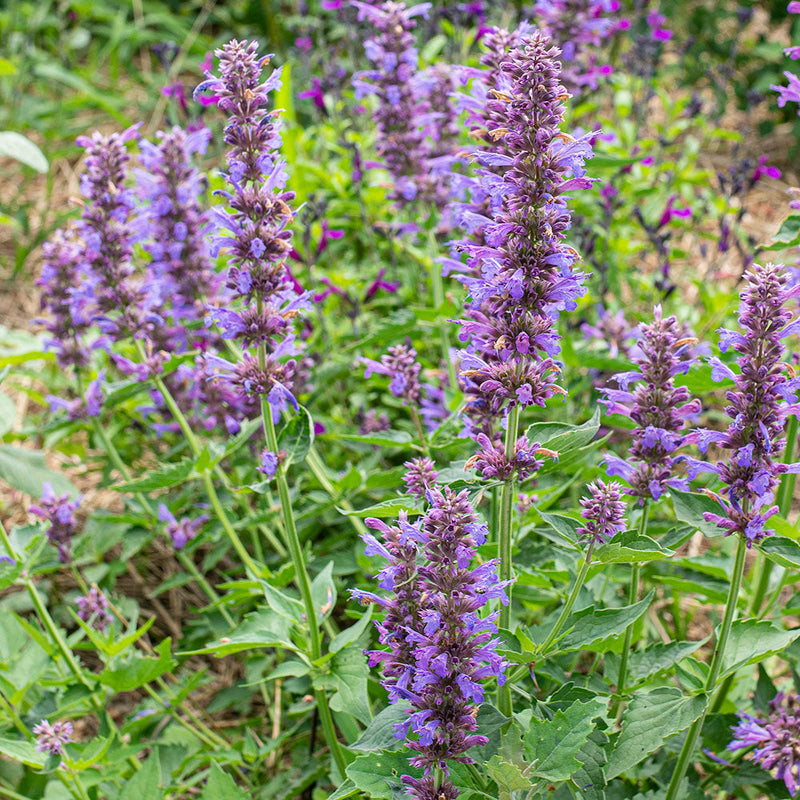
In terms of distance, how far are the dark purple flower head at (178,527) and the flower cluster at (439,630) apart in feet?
6.06

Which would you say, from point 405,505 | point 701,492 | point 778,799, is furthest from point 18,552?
point 778,799

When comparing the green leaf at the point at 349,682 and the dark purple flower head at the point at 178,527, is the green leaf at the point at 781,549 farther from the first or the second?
the dark purple flower head at the point at 178,527

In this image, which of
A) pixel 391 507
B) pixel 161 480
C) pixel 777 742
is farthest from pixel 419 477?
pixel 777 742

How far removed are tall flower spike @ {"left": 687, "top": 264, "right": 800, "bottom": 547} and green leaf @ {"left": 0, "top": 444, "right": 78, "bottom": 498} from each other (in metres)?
2.82

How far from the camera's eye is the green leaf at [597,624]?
7.30 feet

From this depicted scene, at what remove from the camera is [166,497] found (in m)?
4.49

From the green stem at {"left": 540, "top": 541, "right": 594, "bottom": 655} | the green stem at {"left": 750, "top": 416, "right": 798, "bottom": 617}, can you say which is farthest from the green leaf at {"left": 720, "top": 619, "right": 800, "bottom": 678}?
the green stem at {"left": 750, "top": 416, "right": 798, "bottom": 617}

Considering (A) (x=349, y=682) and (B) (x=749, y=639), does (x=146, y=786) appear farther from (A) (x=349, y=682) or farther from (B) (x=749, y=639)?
(B) (x=749, y=639)

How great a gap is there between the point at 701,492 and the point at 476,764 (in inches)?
39.0

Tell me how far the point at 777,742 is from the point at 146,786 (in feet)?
6.48

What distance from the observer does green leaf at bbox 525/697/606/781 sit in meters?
2.04

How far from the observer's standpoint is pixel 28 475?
12.4 ft

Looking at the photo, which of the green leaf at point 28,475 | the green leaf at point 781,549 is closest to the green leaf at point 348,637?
the green leaf at point 781,549

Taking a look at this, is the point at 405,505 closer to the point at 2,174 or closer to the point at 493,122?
the point at 493,122
